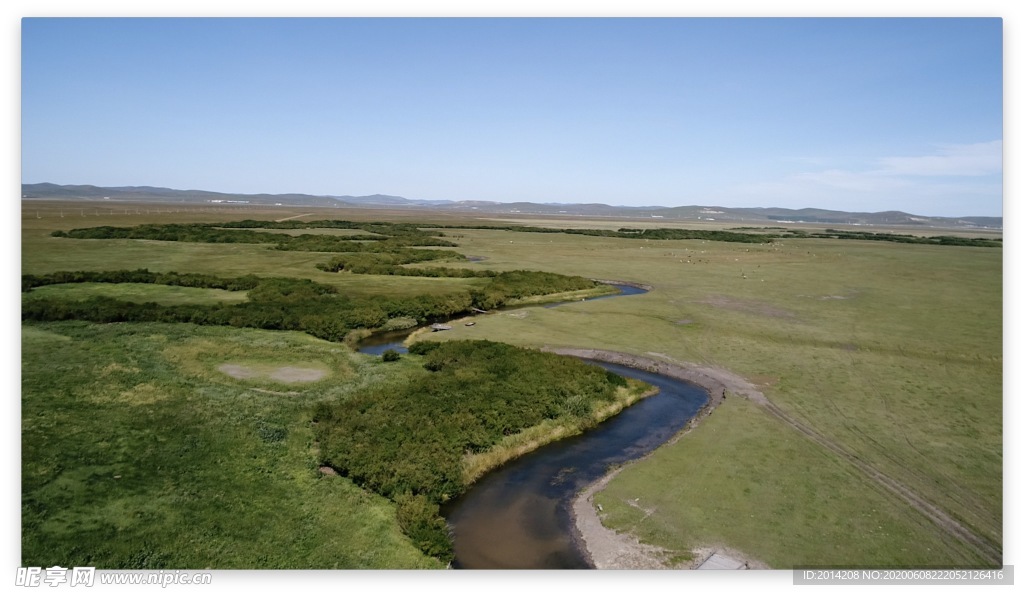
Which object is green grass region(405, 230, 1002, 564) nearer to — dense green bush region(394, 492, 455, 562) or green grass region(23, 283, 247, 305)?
dense green bush region(394, 492, 455, 562)

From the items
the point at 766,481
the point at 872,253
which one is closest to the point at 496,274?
the point at 766,481

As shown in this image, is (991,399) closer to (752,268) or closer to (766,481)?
(766,481)

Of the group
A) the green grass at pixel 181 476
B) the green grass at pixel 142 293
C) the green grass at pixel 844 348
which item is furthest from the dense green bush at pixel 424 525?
the green grass at pixel 142 293

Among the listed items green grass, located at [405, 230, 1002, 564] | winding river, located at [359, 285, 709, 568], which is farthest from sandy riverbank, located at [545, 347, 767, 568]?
green grass, located at [405, 230, 1002, 564]

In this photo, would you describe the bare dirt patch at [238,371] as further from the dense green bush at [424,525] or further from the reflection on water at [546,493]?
the reflection on water at [546,493]

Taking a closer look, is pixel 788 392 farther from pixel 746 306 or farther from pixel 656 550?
pixel 746 306
